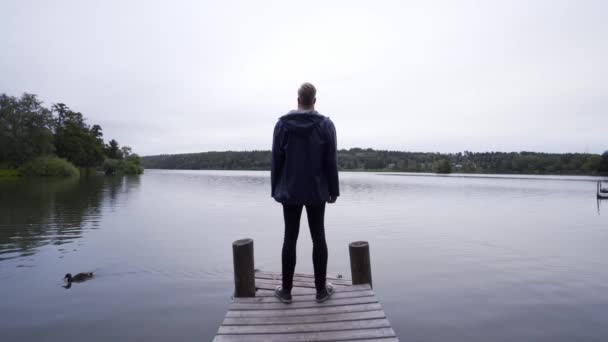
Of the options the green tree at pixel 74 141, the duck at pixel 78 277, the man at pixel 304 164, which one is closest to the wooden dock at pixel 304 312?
the man at pixel 304 164

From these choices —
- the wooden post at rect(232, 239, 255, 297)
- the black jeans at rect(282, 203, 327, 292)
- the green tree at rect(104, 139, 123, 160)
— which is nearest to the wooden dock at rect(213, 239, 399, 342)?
the wooden post at rect(232, 239, 255, 297)

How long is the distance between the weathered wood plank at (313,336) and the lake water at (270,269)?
313 cm

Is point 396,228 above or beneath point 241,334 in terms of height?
beneath

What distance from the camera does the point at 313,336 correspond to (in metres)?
3.73

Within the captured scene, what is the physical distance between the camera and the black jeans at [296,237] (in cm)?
423

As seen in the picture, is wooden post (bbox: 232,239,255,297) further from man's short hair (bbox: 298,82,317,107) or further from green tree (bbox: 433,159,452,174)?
green tree (bbox: 433,159,452,174)

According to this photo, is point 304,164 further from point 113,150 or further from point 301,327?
point 113,150

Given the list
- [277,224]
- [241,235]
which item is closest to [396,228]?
[277,224]

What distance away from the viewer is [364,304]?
178 inches

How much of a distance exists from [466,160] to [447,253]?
565 ft

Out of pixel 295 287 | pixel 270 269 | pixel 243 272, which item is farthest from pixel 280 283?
pixel 270 269

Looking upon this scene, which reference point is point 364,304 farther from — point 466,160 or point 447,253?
point 466,160

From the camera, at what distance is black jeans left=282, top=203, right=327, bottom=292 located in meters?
4.23

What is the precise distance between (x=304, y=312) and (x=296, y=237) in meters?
0.91
